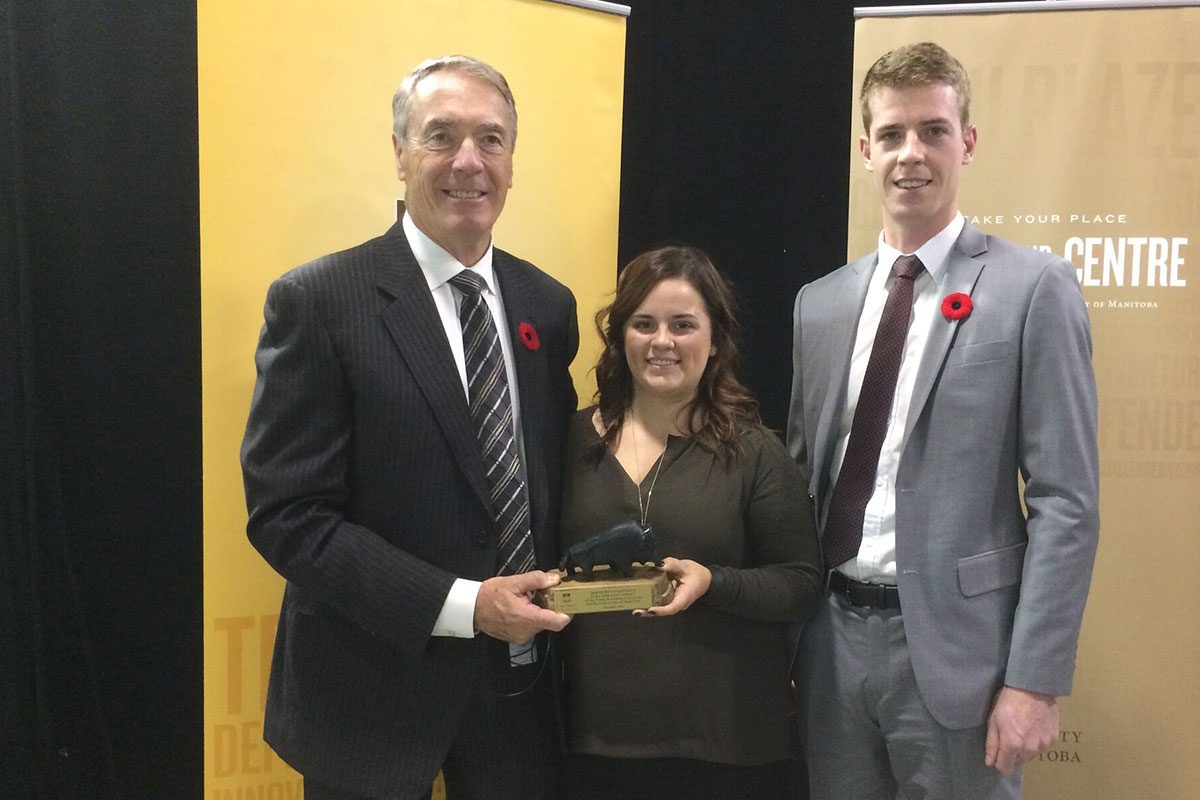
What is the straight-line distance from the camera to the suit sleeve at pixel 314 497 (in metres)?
1.78

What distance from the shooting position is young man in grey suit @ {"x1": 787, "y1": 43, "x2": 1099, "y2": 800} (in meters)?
1.86

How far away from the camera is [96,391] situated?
102 inches

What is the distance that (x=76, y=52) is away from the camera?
250cm

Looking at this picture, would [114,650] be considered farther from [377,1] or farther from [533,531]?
[377,1]

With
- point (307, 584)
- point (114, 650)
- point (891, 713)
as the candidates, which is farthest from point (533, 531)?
point (114, 650)

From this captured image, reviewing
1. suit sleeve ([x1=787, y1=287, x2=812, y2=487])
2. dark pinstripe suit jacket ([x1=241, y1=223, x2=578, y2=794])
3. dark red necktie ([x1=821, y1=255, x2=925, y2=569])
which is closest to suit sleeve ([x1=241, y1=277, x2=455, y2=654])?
dark pinstripe suit jacket ([x1=241, y1=223, x2=578, y2=794])

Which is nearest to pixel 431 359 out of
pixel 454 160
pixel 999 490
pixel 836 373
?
pixel 454 160

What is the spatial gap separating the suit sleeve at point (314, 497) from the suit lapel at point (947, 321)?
981 mm

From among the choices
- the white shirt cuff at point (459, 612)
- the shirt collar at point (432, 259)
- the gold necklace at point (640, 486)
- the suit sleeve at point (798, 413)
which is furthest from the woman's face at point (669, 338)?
the white shirt cuff at point (459, 612)

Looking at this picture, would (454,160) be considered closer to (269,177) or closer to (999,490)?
(269,177)

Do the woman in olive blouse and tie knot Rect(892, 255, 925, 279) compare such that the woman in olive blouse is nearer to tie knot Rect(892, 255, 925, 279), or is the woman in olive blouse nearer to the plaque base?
the plaque base

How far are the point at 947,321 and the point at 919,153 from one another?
351mm

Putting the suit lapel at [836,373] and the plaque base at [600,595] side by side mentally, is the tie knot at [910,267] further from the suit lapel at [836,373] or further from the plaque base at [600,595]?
the plaque base at [600,595]

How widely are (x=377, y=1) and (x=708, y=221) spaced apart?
1.45 meters
